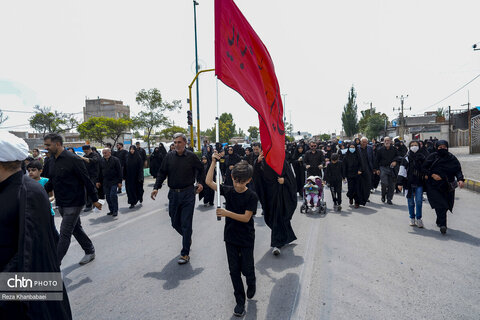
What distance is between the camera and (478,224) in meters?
6.04

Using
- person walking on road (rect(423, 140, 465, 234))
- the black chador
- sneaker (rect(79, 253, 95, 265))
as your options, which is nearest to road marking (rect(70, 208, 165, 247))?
sneaker (rect(79, 253, 95, 265))

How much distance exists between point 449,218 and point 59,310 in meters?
7.59

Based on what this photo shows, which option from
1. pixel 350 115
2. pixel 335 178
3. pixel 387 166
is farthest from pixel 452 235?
pixel 350 115

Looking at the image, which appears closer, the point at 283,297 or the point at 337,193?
the point at 283,297

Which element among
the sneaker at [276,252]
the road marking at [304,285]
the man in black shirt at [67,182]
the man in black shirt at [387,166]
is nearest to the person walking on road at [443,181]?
the road marking at [304,285]

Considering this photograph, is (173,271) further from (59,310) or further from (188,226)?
(59,310)

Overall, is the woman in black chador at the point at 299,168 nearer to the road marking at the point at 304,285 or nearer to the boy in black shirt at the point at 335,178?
the boy in black shirt at the point at 335,178

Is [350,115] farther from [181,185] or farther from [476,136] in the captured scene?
[181,185]

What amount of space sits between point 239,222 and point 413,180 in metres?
4.65

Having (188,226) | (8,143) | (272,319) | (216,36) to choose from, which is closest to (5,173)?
(8,143)

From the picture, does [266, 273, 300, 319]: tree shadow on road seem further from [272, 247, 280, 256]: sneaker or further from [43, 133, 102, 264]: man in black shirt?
[43, 133, 102, 264]: man in black shirt

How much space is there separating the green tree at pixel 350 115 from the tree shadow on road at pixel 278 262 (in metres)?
67.2

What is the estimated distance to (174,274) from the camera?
3.96 meters

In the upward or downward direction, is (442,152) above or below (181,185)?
above
